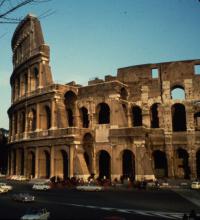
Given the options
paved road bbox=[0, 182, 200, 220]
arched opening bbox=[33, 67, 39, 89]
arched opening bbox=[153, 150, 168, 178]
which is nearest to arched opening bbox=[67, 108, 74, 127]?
arched opening bbox=[33, 67, 39, 89]

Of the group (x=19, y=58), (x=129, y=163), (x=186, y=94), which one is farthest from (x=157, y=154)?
(x=19, y=58)

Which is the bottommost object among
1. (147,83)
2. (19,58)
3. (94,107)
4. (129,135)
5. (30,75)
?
(129,135)

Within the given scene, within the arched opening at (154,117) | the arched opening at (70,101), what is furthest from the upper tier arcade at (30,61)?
the arched opening at (154,117)

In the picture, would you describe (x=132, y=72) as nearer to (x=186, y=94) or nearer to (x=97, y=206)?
(x=186, y=94)

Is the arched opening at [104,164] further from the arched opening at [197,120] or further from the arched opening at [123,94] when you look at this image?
the arched opening at [197,120]

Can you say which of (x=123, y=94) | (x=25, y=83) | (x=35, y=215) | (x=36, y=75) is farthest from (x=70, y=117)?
(x=35, y=215)

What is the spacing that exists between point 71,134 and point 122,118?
19.6 feet

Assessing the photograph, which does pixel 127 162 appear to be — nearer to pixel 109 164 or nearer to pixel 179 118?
pixel 109 164

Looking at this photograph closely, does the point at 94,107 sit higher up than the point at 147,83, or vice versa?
the point at 147,83

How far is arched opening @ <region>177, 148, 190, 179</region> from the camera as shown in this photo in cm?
3527

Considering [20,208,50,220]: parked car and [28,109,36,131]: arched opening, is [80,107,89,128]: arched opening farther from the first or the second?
[20,208,50,220]: parked car

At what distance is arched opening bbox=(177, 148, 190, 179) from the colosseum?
11 cm

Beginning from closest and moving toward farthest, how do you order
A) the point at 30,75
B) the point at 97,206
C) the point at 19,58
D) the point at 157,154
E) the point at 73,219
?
the point at 73,219, the point at 97,206, the point at 157,154, the point at 30,75, the point at 19,58

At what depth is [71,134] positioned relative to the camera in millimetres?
35969
